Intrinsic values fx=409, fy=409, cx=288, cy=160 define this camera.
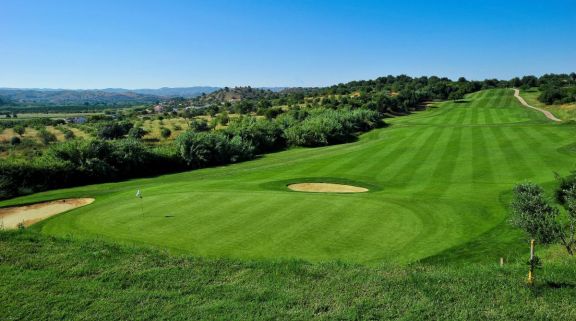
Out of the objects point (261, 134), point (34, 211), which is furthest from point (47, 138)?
point (34, 211)

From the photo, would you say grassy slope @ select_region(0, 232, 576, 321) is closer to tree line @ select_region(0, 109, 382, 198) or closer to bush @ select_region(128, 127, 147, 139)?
tree line @ select_region(0, 109, 382, 198)

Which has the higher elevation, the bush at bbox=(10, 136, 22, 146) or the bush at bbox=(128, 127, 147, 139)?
the bush at bbox=(128, 127, 147, 139)

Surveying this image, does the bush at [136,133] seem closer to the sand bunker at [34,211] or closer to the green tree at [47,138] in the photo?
the green tree at [47,138]

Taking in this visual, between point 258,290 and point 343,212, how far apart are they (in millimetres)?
13262

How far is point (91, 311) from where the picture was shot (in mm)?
8641

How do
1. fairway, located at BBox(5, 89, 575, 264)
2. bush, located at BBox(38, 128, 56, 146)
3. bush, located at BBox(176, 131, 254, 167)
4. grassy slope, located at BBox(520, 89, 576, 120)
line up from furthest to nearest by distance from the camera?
bush, located at BBox(38, 128, 56, 146) < grassy slope, located at BBox(520, 89, 576, 120) < bush, located at BBox(176, 131, 254, 167) < fairway, located at BBox(5, 89, 575, 264)

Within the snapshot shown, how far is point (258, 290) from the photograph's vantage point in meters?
9.50

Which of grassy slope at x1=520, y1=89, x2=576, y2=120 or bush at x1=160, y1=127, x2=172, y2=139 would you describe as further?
bush at x1=160, y1=127, x2=172, y2=139

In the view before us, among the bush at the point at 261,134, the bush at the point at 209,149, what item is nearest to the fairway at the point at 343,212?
the bush at the point at 209,149

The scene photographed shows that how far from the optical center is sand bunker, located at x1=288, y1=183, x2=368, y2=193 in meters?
31.4

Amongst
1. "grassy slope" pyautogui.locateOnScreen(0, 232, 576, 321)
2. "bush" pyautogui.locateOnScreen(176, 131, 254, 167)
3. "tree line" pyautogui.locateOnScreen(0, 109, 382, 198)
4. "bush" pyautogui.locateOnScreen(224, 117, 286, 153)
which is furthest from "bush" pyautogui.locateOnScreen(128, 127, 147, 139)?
"grassy slope" pyautogui.locateOnScreen(0, 232, 576, 321)

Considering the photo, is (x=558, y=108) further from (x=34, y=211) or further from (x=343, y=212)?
(x=34, y=211)

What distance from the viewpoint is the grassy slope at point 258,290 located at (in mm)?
8500

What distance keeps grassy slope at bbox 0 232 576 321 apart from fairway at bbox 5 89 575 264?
5.51m
